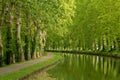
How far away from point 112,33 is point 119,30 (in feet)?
8.82

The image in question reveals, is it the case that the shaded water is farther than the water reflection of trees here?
No

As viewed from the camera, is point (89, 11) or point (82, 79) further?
point (89, 11)

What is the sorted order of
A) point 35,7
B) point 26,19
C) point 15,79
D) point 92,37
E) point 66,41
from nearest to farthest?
point 15,79 → point 35,7 → point 26,19 → point 92,37 → point 66,41

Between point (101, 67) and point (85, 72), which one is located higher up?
point (85, 72)

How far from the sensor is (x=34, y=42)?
162 ft

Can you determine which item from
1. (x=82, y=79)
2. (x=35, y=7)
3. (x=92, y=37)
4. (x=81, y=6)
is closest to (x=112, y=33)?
(x=92, y=37)

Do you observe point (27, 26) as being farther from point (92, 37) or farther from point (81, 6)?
point (81, 6)

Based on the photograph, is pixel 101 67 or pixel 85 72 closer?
pixel 85 72

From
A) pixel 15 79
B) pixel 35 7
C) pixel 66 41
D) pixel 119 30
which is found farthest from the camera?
pixel 66 41

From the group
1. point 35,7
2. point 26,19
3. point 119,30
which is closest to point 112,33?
point 119,30

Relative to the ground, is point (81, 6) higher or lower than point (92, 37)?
higher

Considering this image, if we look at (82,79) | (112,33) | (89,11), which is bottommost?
(82,79)

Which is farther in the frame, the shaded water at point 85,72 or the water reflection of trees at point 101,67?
the water reflection of trees at point 101,67

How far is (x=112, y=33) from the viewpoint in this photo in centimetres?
6781
